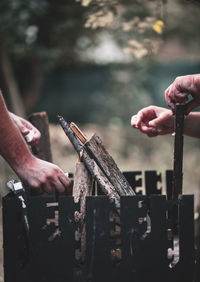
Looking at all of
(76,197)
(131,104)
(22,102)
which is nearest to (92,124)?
(131,104)

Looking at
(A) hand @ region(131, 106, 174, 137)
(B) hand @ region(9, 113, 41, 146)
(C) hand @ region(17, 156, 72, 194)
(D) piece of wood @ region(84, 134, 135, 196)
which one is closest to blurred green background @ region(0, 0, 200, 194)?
(A) hand @ region(131, 106, 174, 137)

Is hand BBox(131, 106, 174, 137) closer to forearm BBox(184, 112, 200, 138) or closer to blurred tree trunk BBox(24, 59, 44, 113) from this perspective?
forearm BBox(184, 112, 200, 138)

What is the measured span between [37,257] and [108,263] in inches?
12.7

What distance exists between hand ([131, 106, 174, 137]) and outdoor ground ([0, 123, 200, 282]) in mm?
4265

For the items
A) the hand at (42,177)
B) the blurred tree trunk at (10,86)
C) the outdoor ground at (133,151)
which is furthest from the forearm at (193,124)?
the blurred tree trunk at (10,86)

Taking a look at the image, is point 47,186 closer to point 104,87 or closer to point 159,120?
point 159,120

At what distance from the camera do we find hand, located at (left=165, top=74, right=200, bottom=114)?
5.73 ft

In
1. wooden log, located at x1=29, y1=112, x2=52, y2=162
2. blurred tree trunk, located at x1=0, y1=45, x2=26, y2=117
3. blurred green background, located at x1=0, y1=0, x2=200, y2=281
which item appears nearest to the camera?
wooden log, located at x1=29, y1=112, x2=52, y2=162

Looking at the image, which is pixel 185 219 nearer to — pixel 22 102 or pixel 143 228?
pixel 143 228

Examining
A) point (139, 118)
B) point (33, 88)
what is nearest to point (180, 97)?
point (139, 118)

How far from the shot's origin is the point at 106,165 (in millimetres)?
1850

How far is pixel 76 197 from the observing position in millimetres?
1812

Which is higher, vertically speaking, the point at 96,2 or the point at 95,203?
the point at 96,2

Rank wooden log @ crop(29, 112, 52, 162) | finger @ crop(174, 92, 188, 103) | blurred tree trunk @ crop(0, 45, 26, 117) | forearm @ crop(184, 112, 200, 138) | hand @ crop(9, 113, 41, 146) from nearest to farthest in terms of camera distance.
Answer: finger @ crop(174, 92, 188, 103) → hand @ crop(9, 113, 41, 146) → forearm @ crop(184, 112, 200, 138) → wooden log @ crop(29, 112, 52, 162) → blurred tree trunk @ crop(0, 45, 26, 117)
